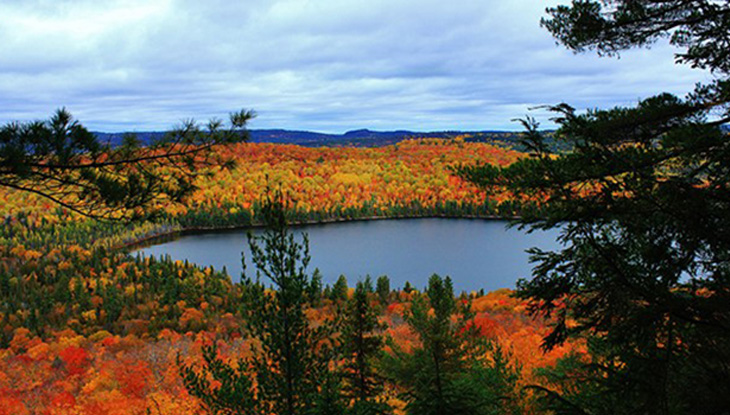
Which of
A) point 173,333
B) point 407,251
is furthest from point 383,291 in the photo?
point 407,251

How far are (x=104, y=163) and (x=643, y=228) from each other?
30.4 feet

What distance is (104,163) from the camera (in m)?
9.45

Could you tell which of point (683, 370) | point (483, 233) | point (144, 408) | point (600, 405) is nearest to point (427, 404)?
point (600, 405)

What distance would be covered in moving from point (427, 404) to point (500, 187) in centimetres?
371

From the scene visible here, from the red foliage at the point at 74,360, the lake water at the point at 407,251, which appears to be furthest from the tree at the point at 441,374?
the lake water at the point at 407,251

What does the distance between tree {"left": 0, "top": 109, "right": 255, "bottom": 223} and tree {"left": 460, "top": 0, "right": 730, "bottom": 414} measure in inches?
240

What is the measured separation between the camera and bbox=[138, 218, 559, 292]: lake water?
7625 cm

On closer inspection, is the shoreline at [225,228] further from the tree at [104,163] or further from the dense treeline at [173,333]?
the tree at [104,163]

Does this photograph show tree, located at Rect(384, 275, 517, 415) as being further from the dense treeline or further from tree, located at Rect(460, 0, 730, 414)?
tree, located at Rect(460, 0, 730, 414)

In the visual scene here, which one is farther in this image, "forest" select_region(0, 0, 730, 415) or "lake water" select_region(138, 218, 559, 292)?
"lake water" select_region(138, 218, 559, 292)

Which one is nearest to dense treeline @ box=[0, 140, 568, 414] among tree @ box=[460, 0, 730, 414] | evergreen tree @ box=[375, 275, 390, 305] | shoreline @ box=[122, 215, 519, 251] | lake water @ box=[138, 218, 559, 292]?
evergreen tree @ box=[375, 275, 390, 305]

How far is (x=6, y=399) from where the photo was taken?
51.4 feet

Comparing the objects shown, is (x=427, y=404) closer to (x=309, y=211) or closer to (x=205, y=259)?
(x=205, y=259)

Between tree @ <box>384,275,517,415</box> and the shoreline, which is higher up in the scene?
tree @ <box>384,275,517,415</box>
